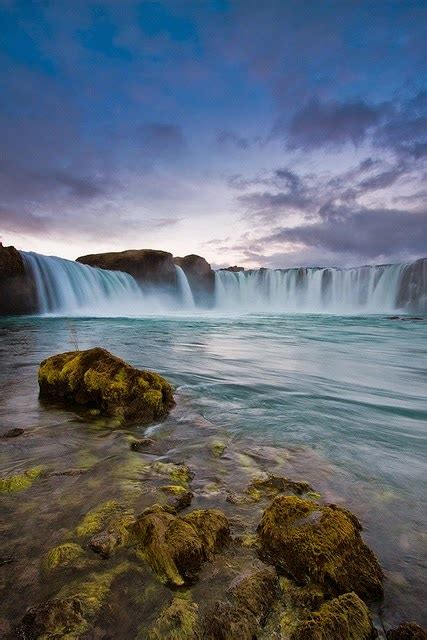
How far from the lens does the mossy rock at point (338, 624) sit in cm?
163

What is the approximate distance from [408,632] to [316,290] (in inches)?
2575

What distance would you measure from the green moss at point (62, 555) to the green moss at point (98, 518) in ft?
0.49

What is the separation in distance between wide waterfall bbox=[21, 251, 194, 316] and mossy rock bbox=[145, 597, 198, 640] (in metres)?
37.1

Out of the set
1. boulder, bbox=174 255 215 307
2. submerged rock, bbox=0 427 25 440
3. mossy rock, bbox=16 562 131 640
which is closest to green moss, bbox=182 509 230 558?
mossy rock, bbox=16 562 131 640

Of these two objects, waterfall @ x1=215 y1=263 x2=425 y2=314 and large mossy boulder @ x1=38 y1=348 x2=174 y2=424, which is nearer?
large mossy boulder @ x1=38 y1=348 x2=174 y2=424

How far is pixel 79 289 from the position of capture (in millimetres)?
40219

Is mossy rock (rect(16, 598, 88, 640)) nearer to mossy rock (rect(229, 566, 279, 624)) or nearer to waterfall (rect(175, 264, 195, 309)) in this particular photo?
mossy rock (rect(229, 566, 279, 624))

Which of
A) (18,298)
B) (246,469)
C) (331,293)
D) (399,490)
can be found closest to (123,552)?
(246,469)

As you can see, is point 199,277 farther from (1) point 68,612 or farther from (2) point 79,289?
(1) point 68,612

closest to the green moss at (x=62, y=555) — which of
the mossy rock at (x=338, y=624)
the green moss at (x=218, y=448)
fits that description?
the mossy rock at (x=338, y=624)

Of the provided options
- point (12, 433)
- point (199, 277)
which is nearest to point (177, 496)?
point (12, 433)

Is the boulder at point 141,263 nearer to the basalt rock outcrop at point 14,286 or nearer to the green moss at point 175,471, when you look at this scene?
the basalt rock outcrop at point 14,286

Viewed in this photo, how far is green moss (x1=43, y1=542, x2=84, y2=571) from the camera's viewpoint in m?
2.15

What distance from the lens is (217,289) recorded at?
71688 millimetres
